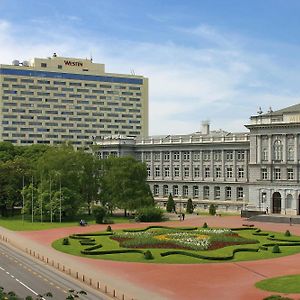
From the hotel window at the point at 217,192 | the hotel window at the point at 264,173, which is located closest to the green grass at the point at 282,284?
the hotel window at the point at 264,173

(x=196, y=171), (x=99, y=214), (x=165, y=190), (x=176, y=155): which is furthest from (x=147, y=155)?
(x=99, y=214)

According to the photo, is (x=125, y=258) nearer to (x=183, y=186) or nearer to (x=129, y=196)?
(x=129, y=196)

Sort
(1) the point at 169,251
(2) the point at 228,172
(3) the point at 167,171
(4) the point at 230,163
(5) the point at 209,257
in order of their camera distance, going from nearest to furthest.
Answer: (5) the point at 209,257, (1) the point at 169,251, (4) the point at 230,163, (2) the point at 228,172, (3) the point at 167,171

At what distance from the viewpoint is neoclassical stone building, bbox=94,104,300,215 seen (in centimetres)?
12025

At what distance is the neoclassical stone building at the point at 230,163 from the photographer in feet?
395

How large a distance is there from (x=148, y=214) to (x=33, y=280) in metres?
58.8

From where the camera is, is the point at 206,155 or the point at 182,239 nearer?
the point at 182,239

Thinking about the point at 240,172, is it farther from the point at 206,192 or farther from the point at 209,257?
the point at 209,257

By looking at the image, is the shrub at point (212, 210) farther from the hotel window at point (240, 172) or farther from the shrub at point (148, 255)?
the shrub at point (148, 255)

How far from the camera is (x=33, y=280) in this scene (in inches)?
2130

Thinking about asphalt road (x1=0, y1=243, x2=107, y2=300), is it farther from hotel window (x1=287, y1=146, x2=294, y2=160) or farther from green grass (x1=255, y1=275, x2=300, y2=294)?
hotel window (x1=287, y1=146, x2=294, y2=160)

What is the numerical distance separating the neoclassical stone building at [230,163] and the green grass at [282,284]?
6541 cm

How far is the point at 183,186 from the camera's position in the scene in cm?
14612

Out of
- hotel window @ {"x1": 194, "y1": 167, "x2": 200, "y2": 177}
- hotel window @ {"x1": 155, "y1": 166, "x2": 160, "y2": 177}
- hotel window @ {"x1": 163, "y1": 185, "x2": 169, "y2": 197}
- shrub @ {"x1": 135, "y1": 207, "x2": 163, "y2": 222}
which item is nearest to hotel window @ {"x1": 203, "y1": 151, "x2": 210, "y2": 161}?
hotel window @ {"x1": 194, "y1": 167, "x2": 200, "y2": 177}
